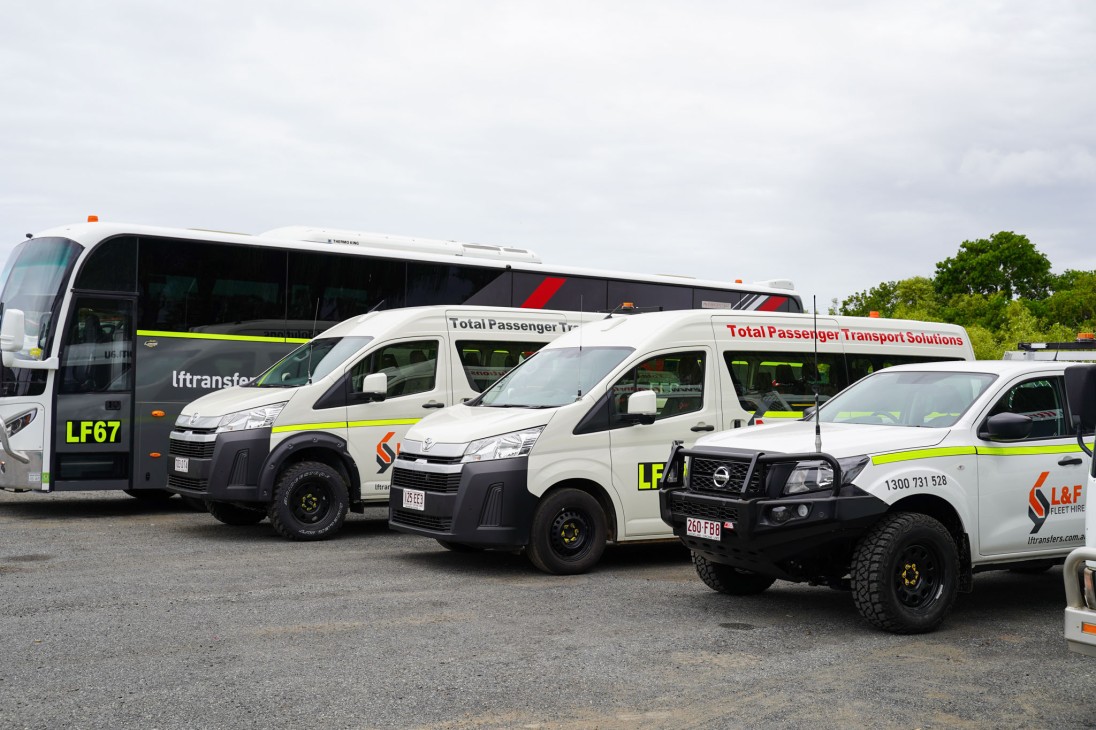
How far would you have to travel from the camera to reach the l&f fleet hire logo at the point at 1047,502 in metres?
7.71

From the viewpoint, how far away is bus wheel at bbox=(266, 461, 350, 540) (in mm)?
11555

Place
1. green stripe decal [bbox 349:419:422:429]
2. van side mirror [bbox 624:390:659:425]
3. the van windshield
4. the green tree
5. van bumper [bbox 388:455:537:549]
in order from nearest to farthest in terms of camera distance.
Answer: van bumper [bbox 388:455:537:549], van side mirror [bbox 624:390:659:425], the van windshield, green stripe decal [bbox 349:419:422:429], the green tree

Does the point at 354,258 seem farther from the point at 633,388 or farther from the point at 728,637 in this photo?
the point at 728,637

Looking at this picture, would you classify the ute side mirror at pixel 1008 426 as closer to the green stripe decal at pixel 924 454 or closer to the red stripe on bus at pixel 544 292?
the green stripe decal at pixel 924 454

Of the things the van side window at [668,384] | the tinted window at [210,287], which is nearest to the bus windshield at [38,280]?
the tinted window at [210,287]

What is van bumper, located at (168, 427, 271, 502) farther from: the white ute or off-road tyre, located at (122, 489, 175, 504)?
the white ute

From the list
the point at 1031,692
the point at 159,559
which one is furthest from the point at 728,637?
the point at 159,559

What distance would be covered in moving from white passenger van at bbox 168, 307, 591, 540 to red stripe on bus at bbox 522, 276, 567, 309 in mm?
3936

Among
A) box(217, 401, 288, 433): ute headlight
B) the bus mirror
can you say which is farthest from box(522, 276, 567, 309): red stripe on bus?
box(217, 401, 288, 433): ute headlight

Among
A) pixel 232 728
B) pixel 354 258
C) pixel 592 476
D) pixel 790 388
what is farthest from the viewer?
pixel 354 258

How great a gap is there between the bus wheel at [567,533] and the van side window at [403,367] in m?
3.41

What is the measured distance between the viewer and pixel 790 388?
11.3 meters

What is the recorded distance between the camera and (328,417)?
1187cm

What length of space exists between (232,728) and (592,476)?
4868 millimetres
